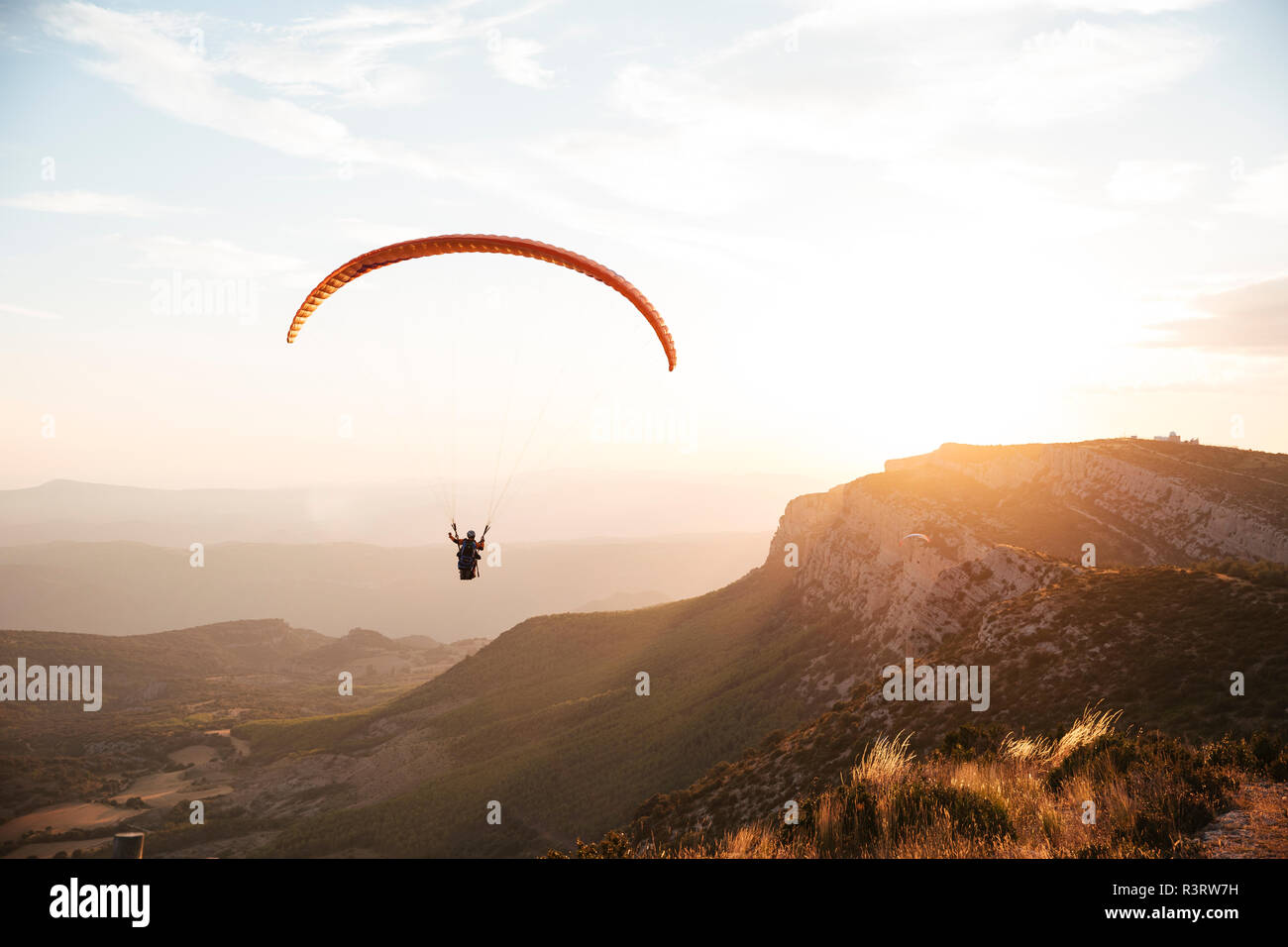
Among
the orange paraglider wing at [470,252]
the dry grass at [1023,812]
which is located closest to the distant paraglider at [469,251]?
the orange paraglider wing at [470,252]

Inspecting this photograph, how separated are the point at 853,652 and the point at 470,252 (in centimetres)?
4856

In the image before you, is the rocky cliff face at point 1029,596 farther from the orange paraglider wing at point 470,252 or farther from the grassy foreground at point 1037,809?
the orange paraglider wing at point 470,252

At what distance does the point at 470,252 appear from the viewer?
21.3 m

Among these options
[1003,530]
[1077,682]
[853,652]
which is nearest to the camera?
[1077,682]

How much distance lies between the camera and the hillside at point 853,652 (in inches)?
1102

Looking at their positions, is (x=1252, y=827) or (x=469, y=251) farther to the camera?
(x=469, y=251)

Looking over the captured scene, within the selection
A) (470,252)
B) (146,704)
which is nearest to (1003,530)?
(470,252)

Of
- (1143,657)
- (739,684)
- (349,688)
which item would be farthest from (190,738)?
(1143,657)

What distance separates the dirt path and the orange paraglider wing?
1823 cm

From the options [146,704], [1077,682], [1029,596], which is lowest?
[146,704]

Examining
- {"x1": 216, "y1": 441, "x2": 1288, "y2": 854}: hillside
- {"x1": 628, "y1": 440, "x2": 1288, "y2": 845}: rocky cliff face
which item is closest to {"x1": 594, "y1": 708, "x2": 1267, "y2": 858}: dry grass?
{"x1": 628, "y1": 440, "x2": 1288, "y2": 845}: rocky cliff face

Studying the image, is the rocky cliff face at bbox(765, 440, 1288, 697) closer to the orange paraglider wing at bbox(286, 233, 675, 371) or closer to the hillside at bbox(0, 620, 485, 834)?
the orange paraglider wing at bbox(286, 233, 675, 371)

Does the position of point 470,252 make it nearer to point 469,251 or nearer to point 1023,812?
point 469,251
